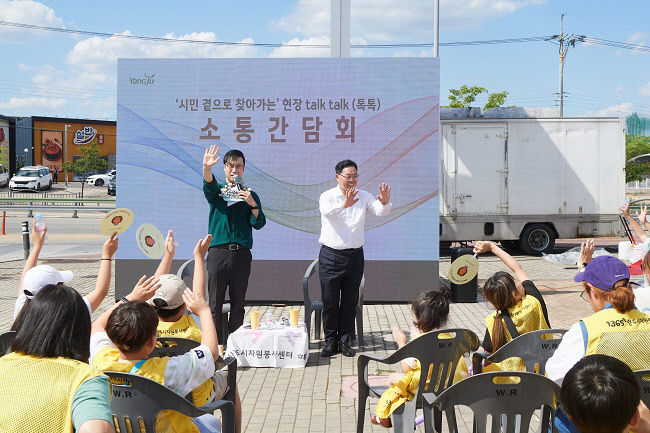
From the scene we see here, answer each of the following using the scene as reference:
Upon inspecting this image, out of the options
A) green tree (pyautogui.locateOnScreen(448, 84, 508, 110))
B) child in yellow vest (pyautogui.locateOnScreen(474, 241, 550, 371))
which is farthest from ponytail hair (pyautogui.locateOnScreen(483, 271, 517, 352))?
green tree (pyautogui.locateOnScreen(448, 84, 508, 110))

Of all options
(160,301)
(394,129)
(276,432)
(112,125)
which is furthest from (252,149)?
A: (112,125)

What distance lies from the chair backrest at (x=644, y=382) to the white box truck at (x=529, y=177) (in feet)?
39.6

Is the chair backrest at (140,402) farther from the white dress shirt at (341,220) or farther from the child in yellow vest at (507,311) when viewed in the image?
the white dress shirt at (341,220)

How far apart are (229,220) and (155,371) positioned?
3.62m

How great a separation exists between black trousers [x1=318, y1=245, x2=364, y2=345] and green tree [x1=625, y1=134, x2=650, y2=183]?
28580 mm

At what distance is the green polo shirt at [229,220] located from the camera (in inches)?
257

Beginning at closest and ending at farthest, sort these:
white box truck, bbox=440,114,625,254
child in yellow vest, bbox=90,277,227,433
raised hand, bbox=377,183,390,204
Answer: child in yellow vest, bbox=90,277,227,433, raised hand, bbox=377,183,390,204, white box truck, bbox=440,114,625,254

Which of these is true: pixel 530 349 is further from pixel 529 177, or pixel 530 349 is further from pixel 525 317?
pixel 529 177

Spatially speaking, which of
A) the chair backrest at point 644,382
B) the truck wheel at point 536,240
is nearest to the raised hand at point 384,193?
the chair backrest at point 644,382

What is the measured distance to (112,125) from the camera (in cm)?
6044

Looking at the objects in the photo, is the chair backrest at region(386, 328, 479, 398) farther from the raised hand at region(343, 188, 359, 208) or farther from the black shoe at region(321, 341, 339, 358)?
the black shoe at region(321, 341, 339, 358)

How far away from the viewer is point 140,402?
2.91m

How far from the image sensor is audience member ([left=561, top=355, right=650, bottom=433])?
6.28 feet

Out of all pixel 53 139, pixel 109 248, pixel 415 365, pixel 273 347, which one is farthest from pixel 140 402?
pixel 53 139
